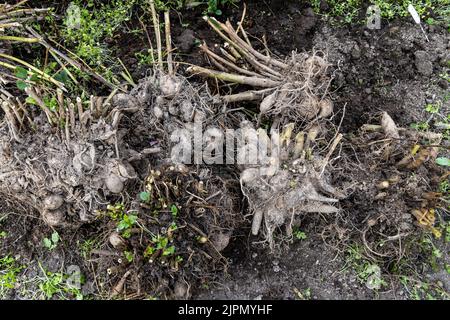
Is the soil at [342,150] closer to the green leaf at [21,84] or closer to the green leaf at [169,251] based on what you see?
the green leaf at [169,251]

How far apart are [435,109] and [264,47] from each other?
874 mm

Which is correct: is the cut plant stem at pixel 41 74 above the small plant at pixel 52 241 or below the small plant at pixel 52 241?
above

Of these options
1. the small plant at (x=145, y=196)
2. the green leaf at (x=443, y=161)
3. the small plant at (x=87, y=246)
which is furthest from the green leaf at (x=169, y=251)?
the green leaf at (x=443, y=161)

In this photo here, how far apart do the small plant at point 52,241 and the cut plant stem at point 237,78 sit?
3.11ft

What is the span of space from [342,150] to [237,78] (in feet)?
1.91

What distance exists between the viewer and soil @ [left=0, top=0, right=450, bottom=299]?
1.92 m

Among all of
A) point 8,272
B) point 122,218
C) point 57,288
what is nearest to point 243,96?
point 122,218

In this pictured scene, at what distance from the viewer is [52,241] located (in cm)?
199

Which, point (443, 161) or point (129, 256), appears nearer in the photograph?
point (129, 256)

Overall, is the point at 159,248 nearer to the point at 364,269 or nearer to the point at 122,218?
the point at 122,218

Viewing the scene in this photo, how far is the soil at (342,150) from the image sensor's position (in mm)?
1923

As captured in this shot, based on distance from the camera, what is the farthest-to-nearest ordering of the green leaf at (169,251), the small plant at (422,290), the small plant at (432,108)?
the small plant at (432,108) < the small plant at (422,290) < the green leaf at (169,251)

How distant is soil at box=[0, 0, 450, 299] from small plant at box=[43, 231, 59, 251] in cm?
3

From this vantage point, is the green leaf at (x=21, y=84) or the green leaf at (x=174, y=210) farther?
the green leaf at (x=21, y=84)
